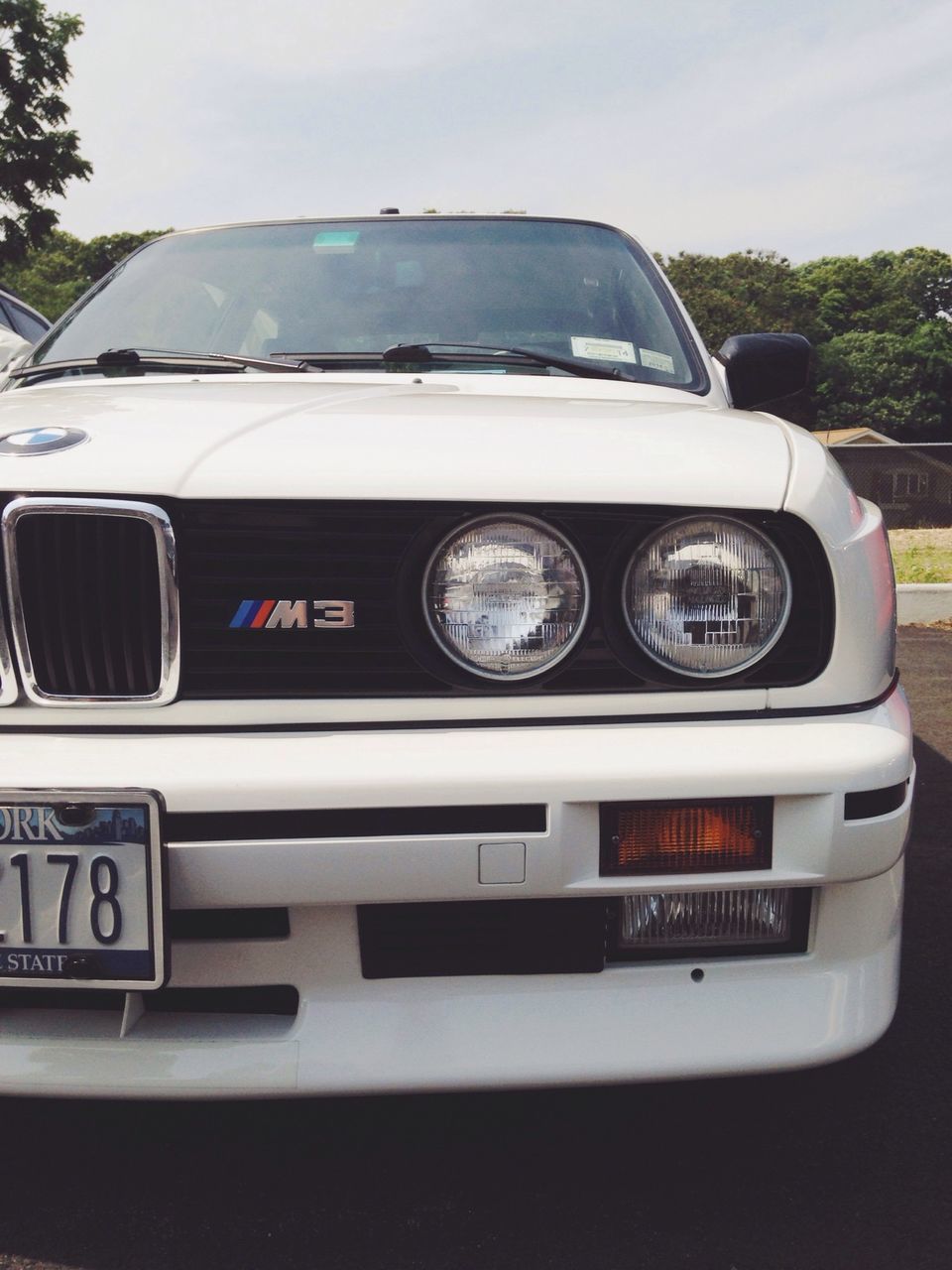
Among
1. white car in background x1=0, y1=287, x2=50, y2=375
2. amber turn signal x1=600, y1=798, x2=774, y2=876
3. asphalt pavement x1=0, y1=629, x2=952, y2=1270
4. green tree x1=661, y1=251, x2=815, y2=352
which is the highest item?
green tree x1=661, y1=251, x2=815, y2=352

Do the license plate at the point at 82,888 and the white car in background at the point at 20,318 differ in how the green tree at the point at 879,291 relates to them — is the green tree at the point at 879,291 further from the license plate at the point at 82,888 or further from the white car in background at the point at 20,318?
the license plate at the point at 82,888

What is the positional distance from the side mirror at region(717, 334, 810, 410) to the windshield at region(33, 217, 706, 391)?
108mm

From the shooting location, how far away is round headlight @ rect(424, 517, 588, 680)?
136 cm

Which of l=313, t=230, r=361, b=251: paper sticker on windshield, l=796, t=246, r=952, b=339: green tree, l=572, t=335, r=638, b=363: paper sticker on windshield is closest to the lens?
l=572, t=335, r=638, b=363: paper sticker on windshield

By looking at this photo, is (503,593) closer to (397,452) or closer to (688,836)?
(397,452)

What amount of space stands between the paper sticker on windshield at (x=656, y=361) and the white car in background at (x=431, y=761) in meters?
0.75

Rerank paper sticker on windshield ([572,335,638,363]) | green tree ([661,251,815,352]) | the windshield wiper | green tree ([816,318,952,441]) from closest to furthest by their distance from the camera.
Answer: the windshield wiper
paper sticker on windshield ([572,335,638,363])
green tree ([661,251,815,352])
green tree ([816,318,952,441])

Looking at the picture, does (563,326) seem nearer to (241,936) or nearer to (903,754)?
(903,754)

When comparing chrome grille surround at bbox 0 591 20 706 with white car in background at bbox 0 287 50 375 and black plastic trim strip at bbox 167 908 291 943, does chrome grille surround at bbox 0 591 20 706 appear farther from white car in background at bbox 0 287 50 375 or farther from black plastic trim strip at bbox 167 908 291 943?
white car in background at bbox 0 287 50 375

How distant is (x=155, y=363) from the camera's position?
2.08 m

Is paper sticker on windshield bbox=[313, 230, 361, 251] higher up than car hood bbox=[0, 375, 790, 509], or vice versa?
paper sticker on windshield bbox=[313, 230, 361, 251]

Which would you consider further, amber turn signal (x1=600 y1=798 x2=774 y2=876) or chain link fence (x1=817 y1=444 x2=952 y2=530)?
chain link fence (x1=817 y1=444 x2=952 y2=530)

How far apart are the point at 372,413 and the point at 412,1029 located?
78 centimetres

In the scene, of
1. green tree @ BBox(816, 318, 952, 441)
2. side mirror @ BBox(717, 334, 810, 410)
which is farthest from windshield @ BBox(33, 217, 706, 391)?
green tree @ BBox(816, 318, 952, 441)
